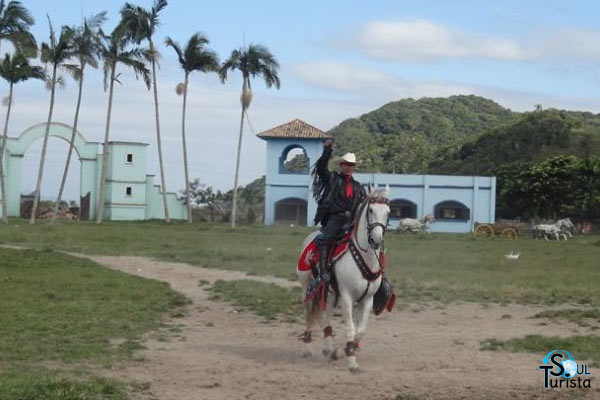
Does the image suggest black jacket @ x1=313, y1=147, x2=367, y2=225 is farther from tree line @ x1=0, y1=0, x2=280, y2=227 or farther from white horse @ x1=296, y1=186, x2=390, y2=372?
tree line @ x1=0, y1=0, x2=280, y2=227

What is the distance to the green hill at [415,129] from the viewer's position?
87.2m

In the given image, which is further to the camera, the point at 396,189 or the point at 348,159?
the point at 396,189

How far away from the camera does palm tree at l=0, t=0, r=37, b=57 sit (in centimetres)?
4491

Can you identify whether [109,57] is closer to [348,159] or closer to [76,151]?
[76,151]

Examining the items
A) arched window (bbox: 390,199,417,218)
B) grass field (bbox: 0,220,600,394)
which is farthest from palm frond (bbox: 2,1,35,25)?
arched window (bbox: 390,199,417,218)

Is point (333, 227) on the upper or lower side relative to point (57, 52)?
lower

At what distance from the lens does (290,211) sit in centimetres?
6000

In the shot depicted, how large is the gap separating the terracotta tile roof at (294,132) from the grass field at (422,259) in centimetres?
1596

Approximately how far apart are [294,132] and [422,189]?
966 centimetres

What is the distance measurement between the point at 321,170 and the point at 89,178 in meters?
53.4

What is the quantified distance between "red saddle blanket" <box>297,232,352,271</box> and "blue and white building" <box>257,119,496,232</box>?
151ft

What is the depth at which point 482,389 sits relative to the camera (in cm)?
862

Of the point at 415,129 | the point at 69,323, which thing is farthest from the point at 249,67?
the point at 415,129

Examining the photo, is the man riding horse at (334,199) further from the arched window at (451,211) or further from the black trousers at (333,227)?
the arched window at (451,211)
